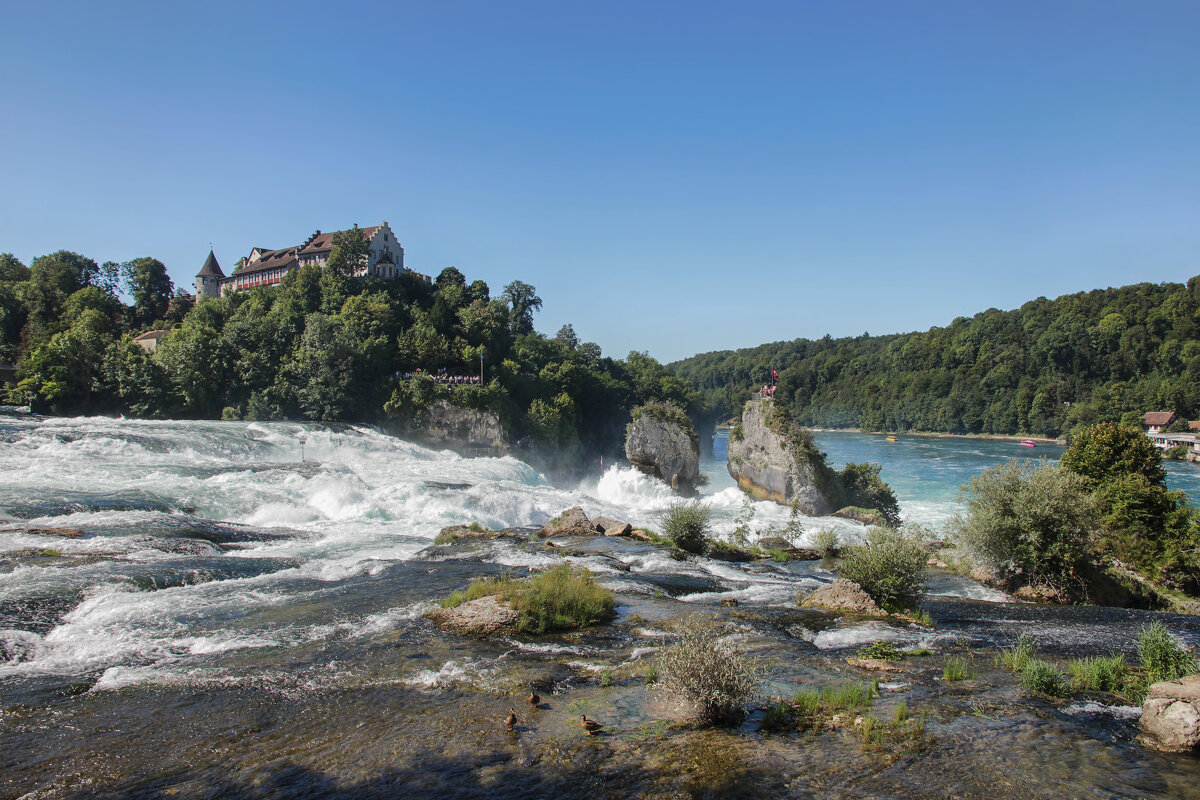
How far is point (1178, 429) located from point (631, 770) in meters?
→ 120

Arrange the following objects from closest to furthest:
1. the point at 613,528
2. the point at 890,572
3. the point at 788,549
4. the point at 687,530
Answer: the point at 890,572, the point at 687,530, the point at 613,528, the point at 788,549

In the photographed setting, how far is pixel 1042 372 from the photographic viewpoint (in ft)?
411

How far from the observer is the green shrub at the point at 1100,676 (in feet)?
34.4

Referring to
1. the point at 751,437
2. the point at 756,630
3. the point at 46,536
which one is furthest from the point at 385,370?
the point at 756,630

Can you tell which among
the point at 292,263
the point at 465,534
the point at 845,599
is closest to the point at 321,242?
the point at 292,263

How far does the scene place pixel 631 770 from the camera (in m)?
7.49

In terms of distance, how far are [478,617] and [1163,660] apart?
40.2 ft

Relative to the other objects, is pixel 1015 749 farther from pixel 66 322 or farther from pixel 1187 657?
pixel 66 322

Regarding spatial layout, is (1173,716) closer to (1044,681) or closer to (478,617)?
(1044,681)

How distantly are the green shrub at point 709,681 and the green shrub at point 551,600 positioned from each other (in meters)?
4.62

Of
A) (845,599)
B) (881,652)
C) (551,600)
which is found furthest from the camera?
(845,599)

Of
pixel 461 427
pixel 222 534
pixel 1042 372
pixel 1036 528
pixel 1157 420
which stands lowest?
pixel 222 534

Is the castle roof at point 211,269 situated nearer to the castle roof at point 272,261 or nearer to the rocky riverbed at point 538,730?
the castle roof at point 272,261

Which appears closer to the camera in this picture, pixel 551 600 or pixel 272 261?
pixel 551 600
